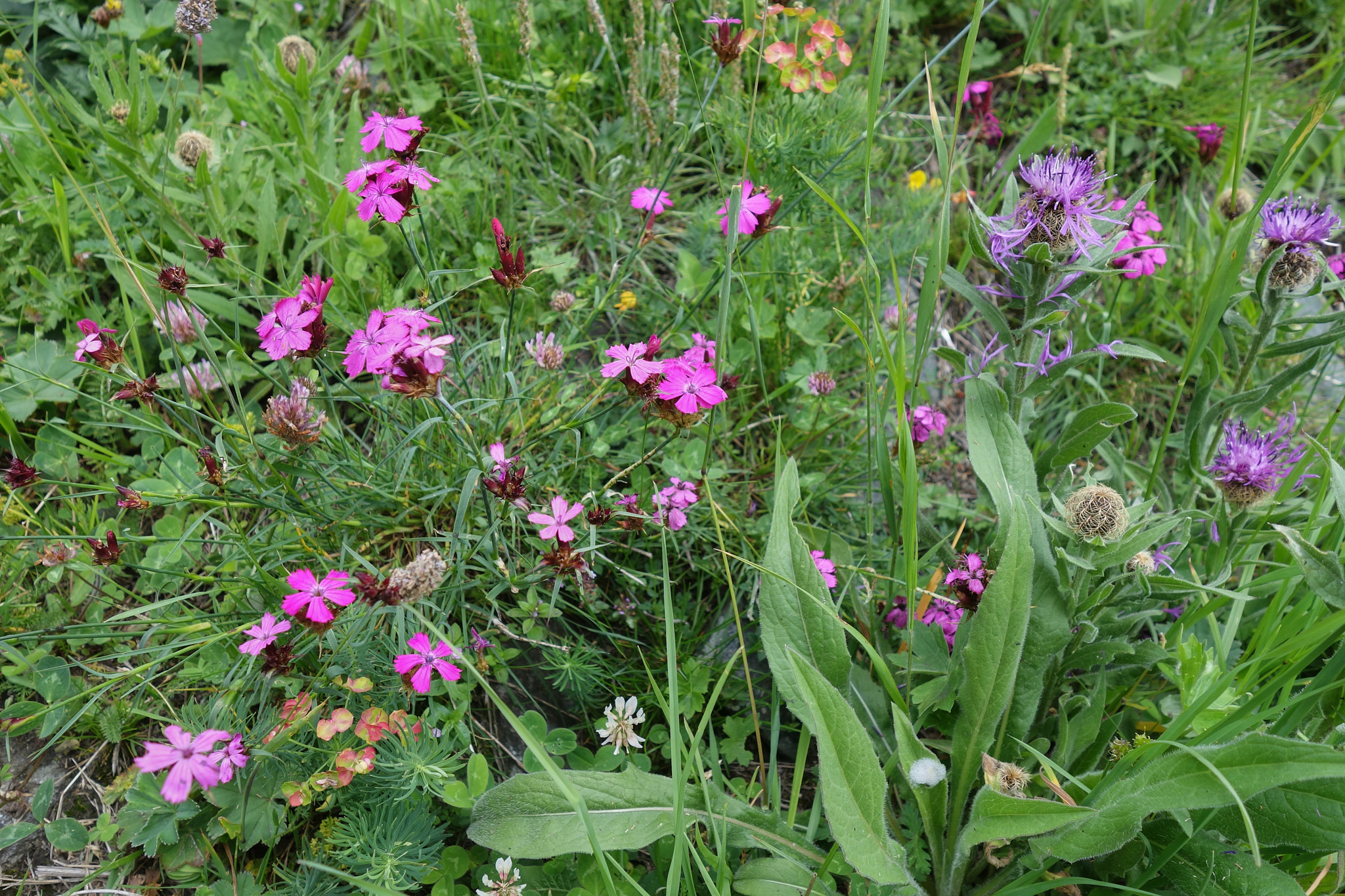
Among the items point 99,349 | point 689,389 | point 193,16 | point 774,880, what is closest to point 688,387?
point 689,389

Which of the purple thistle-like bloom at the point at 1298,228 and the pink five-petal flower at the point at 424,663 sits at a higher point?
the purple thistle-like bloom at the point at 1298,228

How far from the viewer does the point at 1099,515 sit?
4.81ft

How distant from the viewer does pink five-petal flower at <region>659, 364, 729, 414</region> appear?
152 centimetres

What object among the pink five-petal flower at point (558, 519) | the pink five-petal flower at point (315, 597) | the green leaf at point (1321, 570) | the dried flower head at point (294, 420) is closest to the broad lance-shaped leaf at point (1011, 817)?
the green leaf at point (1321, 570)

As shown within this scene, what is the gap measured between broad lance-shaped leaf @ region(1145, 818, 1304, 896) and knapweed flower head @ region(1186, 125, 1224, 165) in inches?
88.7

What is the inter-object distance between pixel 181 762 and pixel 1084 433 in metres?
1.67

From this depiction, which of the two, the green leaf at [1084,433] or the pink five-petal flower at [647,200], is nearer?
the green leaf at [1084,433]

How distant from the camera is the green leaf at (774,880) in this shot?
1.54 meters

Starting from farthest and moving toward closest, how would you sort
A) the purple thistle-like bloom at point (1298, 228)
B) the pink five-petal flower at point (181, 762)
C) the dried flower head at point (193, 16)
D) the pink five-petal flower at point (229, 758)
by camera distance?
the dried flower head at point (193, 16) → the purple thistle-like bloom at point (1298, 228) → the pink five-petal flower at point (229, 758) → the pink five-petal flower at point (181, 762)

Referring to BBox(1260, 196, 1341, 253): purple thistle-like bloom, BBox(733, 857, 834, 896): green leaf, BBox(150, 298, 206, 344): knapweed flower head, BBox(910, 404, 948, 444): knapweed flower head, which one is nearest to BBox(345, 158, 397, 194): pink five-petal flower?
BBox(150, 298, 206, 344): knapweed flower head

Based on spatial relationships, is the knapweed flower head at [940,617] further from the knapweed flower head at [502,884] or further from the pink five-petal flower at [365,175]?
the pink five-petal flower at [365,175]

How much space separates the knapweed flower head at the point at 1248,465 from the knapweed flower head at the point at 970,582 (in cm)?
53

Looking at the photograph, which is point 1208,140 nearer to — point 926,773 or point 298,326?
point 926,773

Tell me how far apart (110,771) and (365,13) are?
2474mm
